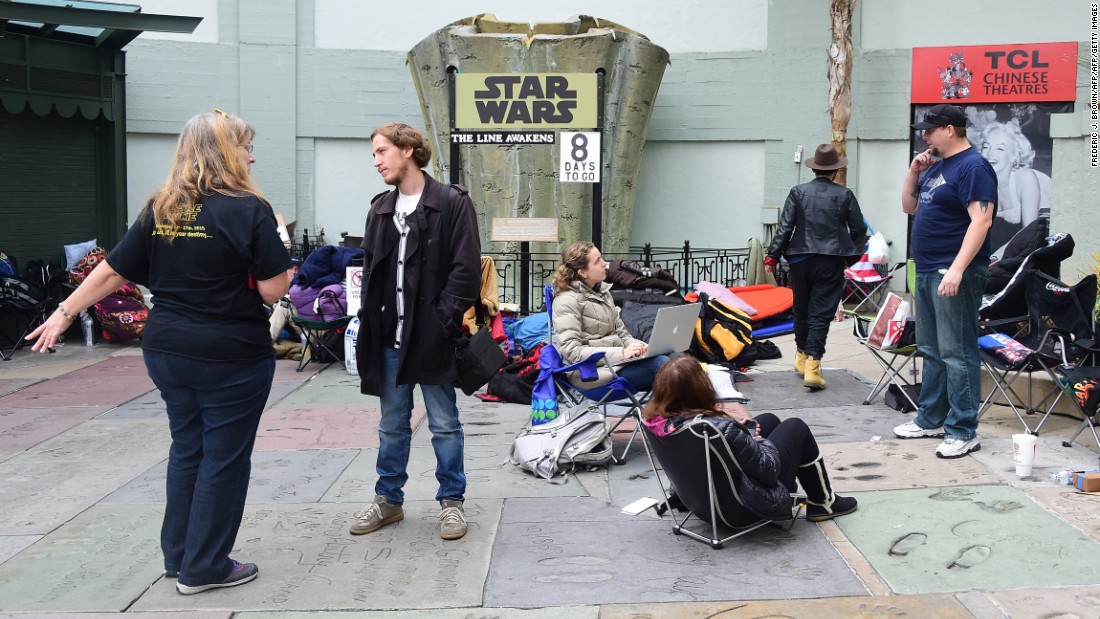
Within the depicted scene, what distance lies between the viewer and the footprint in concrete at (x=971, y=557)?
15.8 feet

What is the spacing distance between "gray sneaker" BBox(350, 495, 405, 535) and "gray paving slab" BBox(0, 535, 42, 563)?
1.59 metres

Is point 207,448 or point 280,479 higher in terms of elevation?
point 207,448

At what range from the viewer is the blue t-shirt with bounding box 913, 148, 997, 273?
634 cm

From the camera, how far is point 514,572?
4898 mm

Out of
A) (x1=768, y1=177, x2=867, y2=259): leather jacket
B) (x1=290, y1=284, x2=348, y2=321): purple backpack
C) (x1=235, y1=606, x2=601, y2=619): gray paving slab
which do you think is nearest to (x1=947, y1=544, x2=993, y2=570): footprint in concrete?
(x1=235, y1=606, x2=601, y2=619): gray paving slab

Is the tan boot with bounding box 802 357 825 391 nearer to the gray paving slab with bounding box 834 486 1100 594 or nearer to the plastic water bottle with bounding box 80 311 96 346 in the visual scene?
the gray paving slab with bounding box 834 486 1100 594

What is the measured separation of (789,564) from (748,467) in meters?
0.47

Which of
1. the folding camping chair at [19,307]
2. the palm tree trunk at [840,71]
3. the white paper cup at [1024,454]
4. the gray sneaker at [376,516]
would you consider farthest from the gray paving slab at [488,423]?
the palm tree trunk at [840,71]

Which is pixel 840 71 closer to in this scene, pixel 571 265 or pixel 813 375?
pixel 813 375

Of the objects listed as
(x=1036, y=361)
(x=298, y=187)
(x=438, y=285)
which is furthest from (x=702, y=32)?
(x=438, y=285)

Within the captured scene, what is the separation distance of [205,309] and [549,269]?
873cm

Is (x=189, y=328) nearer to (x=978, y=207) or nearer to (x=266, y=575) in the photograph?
(x=266, y=575)

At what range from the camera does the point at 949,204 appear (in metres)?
6.53

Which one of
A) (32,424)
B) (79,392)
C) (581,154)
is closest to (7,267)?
(79,392)
